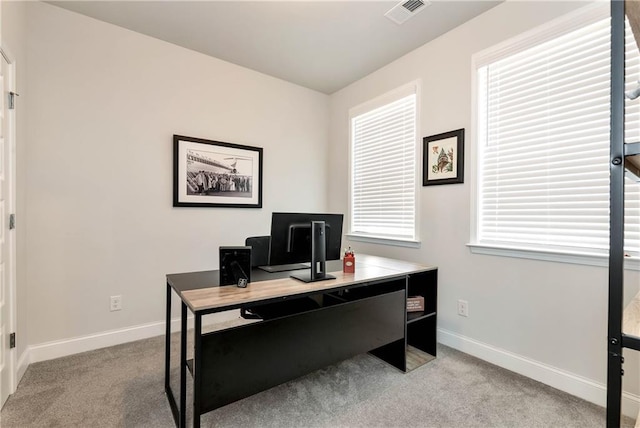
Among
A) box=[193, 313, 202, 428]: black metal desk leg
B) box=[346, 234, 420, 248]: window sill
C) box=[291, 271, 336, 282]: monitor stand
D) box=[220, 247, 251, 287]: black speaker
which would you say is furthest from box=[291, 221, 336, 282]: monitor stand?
box=[346, 234, 420, 248]: window sill

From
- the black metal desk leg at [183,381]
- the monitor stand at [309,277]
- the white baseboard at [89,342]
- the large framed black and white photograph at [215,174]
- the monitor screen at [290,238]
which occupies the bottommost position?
the white baseboard at [89,342]

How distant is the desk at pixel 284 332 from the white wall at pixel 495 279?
314 millimetres

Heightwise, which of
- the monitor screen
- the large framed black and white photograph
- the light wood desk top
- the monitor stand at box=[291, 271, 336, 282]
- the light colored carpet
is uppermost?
the large framed black and white photograph

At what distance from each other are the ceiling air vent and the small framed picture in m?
0.99

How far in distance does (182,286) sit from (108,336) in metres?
1.53

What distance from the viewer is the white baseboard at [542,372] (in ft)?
5.72

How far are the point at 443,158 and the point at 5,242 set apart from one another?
10.6 ft

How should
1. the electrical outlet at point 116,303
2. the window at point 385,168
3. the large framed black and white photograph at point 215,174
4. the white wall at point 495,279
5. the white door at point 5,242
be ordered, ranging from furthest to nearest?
the window at point 385,168
the large framed black and white photograph at point 215,174
the electrical outlet at point 116,303
the white wall at point 495,279
the white door at point 5,242

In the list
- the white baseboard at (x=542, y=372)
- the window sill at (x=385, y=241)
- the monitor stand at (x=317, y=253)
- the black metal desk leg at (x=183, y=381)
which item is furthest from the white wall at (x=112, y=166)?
the white baseboard at (x=542, y=372)

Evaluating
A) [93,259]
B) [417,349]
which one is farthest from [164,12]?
[417,349]

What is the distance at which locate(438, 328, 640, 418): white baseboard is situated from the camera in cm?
174

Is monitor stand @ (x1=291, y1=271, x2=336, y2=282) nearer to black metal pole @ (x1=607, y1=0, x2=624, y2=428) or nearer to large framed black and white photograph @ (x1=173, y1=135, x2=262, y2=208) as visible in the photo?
black metal pole @ (x1=607, y1=0, x2=624, y2=428)

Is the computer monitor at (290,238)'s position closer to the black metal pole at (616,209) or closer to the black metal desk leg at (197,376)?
the black metal desk leg at (197,376)

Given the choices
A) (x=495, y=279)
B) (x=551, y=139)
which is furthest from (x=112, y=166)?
(x=551, y=139)
